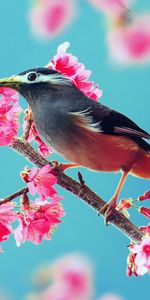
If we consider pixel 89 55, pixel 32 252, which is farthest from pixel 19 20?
pixel 32 252

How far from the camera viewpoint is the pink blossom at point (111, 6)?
112 cm

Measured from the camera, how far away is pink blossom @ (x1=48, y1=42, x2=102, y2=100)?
0.78 meters

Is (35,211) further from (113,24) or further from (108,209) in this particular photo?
(113,24)

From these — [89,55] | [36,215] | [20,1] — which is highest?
[20,1]

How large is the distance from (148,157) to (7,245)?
0.47 metres

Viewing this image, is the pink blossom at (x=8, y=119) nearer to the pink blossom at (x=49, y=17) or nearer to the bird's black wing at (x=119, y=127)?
the bird's black wing at (x=119, y=127)

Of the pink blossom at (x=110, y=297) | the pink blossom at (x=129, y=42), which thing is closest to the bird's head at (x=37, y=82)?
the pink blossom at (x=129, y=42)

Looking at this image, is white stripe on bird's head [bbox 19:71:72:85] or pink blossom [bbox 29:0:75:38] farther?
pink blossom [bbox 29:0:75:38]

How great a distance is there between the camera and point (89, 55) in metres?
1.12

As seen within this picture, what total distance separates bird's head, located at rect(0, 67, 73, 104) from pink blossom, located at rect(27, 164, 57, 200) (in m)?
0.12

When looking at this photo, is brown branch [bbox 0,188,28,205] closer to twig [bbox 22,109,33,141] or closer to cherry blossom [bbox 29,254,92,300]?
twig [bbox 22,109,33,141]

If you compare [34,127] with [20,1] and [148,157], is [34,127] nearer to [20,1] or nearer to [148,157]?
[148,157]

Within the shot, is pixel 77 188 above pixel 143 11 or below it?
below

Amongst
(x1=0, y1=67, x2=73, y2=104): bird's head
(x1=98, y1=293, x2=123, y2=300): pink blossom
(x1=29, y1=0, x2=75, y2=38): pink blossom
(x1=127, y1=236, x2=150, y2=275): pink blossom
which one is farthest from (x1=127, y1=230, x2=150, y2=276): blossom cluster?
(x1=29, y1=0, x2=75, y2=38): pink blossom
